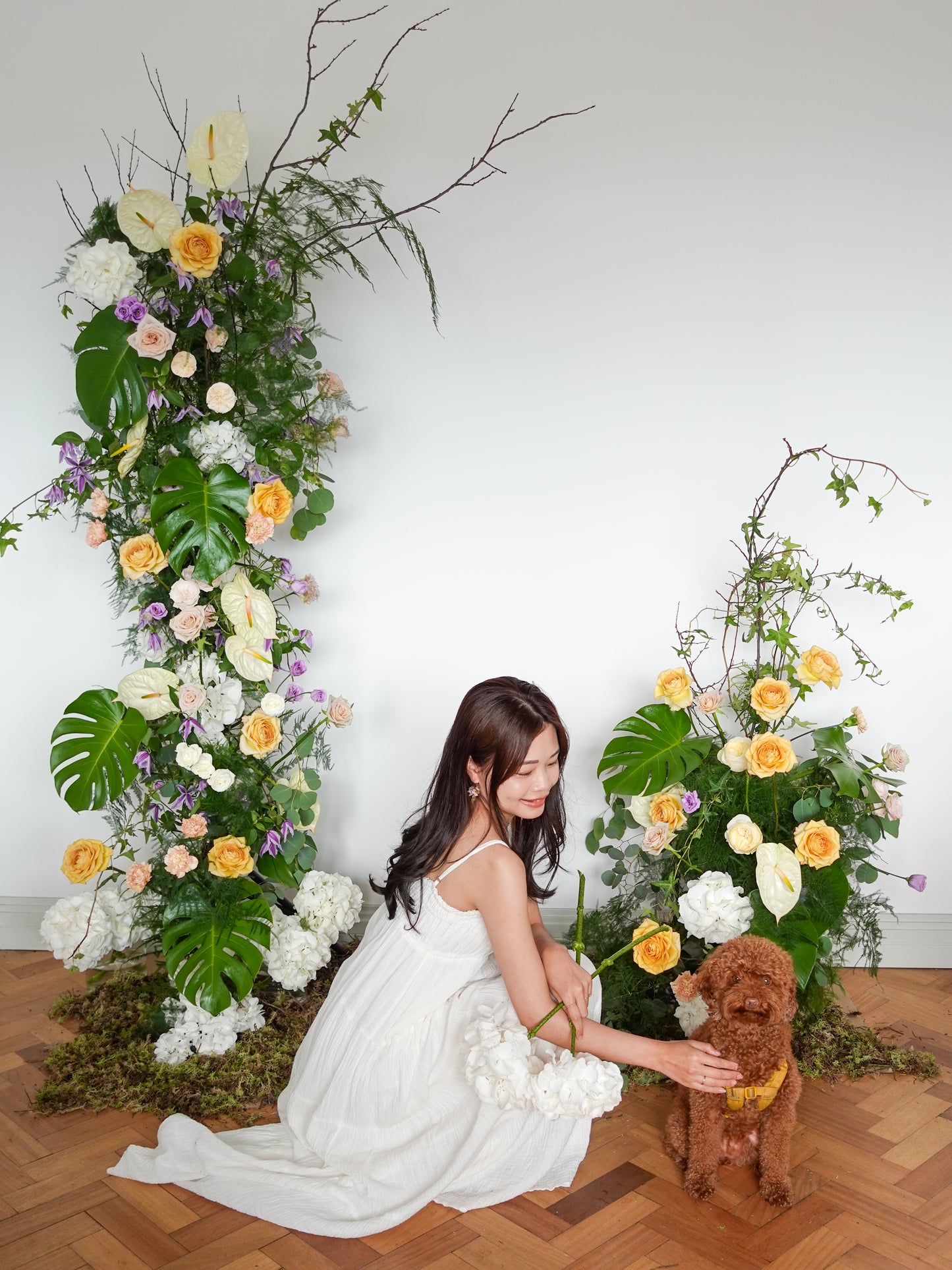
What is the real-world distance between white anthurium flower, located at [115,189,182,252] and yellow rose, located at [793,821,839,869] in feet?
6.51

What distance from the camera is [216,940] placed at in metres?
2.54

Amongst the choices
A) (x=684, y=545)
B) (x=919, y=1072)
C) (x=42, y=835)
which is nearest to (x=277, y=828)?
(x=42, y=835)

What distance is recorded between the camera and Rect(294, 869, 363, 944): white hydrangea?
277cm

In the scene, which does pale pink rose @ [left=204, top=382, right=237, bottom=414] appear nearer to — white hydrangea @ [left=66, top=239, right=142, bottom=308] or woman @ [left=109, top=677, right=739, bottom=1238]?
white hydrangea @ [left=66, top=239, right=142, bottom=308]

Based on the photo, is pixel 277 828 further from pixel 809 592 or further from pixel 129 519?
pixel 809 592

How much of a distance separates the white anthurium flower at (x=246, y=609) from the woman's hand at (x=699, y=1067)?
4.14ft

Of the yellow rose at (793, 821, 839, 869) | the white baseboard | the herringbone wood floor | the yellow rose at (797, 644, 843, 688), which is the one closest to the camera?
the herringbone wood floor

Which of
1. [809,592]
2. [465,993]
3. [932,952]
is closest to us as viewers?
[465,993]

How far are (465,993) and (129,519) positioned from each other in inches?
54.1

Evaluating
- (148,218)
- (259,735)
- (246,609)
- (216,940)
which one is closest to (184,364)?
(148,218)

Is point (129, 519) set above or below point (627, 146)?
below

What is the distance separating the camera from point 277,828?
271 centimetres

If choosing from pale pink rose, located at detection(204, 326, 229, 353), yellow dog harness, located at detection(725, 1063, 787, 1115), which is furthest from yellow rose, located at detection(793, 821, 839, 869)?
pale pink rose, located at detection(204, 326, 229, 353)

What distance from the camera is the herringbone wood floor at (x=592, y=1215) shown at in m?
1.93
